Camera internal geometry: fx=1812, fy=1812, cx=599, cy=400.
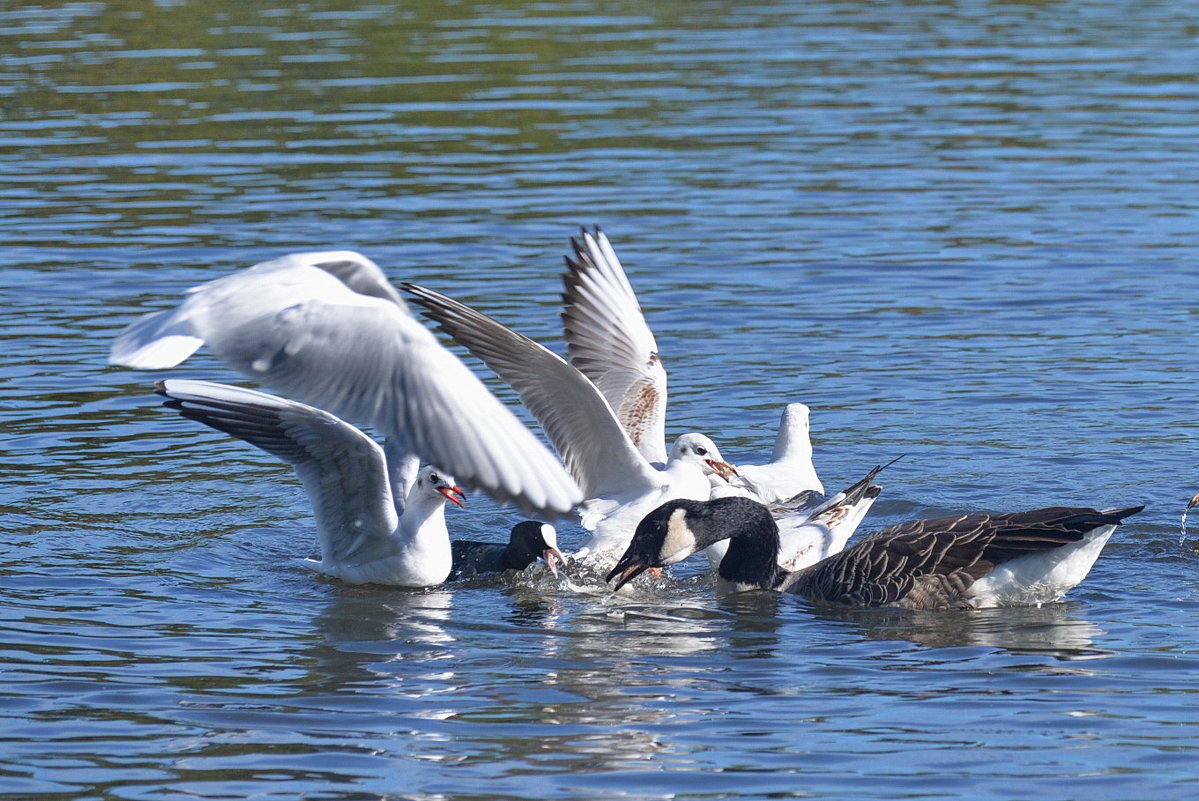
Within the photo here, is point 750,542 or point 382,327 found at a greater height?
point 382,327

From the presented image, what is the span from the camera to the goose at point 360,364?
6.81 meters

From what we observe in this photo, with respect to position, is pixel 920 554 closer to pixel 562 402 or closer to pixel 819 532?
pixel 819 532

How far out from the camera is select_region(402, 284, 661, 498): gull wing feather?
34.0 ft

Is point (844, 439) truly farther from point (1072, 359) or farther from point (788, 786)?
point (788, 786)

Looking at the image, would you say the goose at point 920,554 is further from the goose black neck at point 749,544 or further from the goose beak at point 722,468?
the goose beak at point 722,468

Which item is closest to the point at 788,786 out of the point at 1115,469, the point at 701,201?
the point at 1115,469

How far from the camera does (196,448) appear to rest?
12.9 m

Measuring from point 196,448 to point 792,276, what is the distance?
6.17 m

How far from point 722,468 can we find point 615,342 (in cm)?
138

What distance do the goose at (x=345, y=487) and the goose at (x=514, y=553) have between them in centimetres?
36

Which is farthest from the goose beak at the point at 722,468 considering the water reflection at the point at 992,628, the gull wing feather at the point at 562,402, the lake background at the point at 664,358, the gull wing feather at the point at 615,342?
the water reflection at the point at 992,628

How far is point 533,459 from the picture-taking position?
6797 mm

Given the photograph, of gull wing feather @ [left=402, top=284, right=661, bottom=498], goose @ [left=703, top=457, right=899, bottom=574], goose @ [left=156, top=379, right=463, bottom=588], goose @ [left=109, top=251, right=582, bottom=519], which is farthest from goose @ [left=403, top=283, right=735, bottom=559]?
goose @ [left=109, top=251, right=582, bottom=519]

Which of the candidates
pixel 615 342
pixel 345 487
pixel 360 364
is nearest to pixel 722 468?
pixel 615 342
